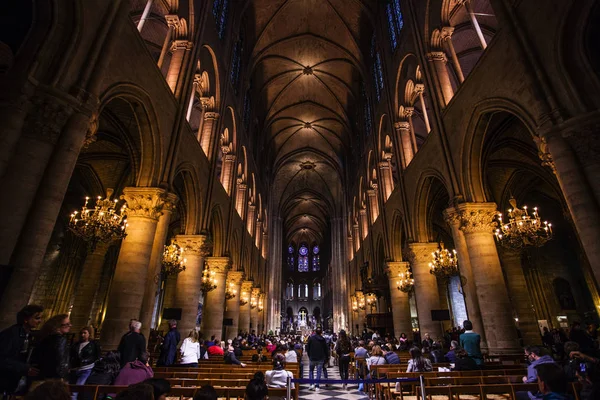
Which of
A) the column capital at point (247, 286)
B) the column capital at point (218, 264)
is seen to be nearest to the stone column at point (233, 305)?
the column capital at point (247, 286)

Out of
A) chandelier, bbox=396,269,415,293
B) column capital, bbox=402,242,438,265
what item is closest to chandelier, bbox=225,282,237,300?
chandelier, bbox=396,269,415,293

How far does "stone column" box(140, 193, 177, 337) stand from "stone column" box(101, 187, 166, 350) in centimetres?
33

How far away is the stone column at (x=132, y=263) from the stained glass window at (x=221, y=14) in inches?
432

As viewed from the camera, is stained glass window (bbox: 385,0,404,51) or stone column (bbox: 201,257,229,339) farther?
stained glass window (bbox: 385,0,404,51)

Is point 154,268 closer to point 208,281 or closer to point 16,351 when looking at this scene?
point 208,281

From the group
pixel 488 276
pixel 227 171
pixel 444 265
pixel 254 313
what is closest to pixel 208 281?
pixel 227 171

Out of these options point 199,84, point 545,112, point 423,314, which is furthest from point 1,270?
point 423,314

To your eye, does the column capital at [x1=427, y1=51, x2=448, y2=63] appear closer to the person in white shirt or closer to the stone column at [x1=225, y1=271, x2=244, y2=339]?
the person in white shirt

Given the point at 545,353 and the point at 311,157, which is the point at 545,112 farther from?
the point at 311,157

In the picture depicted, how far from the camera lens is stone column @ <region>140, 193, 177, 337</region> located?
892 cm

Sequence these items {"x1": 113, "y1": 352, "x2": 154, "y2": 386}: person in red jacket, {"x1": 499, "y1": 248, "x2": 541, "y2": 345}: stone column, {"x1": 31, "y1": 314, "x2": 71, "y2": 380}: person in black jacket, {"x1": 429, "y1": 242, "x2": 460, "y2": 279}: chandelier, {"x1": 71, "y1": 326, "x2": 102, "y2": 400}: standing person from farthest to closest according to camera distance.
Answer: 1. {"x1": 499, "y1": 248, "x2": 541, "y2": 345}: stone column
2. {"x1": 429, "y1": 242, "x2": 460, "y2": 279}: chandelier
3. {"x1": 71, "y1": 326, "x2": 102, "y2": 400}: standing person
4. {"x1": 113, "y1": 352, "x2": 154, "y2": 386}: person in red jacket
5. {"x1": 31, "y1": 314, "x2": 71, "y2": 380}: person in black jacket

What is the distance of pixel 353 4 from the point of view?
2150cm

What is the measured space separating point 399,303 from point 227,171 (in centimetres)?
1136

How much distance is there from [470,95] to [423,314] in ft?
28.5
